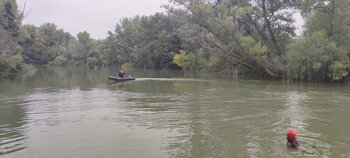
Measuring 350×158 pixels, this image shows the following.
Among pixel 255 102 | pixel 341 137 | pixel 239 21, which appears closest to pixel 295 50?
pixel 239 21

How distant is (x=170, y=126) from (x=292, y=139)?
17.5 ft

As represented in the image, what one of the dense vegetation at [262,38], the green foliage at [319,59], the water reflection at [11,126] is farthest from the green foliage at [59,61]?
the water reflection at [11,126]

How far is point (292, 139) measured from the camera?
11.2 m

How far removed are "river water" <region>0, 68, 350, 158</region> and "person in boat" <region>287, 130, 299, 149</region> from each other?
21 cm

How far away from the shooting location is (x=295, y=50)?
3834 cm

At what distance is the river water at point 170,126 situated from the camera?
11.5 meters

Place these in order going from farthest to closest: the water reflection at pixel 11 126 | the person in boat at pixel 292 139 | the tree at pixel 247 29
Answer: the tree at pixel 247 29
the water reflection at pixel 11 126
the person in boat at pixel 292 139

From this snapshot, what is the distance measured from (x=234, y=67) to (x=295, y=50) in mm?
10893

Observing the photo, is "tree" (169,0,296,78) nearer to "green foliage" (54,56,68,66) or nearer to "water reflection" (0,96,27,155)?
"water reflection" (0,96,27,155)

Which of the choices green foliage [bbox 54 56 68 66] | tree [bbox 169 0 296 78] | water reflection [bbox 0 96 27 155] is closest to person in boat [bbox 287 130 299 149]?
water reflection [bbox 0 96 27 155]

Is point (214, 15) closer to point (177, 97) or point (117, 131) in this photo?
point (177, 97)

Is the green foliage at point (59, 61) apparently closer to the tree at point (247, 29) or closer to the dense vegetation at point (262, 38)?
the dense vegetation at point (262, 38)

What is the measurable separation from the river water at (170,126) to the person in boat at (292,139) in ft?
0.69

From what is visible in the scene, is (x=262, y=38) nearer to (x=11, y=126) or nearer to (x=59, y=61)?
(x=11, y=126)
